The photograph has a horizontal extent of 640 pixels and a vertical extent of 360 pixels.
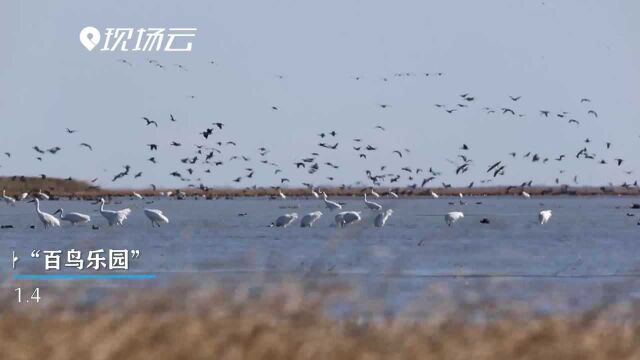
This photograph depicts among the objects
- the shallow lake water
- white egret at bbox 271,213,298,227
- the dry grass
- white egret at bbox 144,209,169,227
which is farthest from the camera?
white egret at bbox 271,213,298,227

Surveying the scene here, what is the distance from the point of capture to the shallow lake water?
15320 millimetres

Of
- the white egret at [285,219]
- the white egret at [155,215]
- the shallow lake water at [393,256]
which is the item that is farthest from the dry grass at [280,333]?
the white egret at [285,219]

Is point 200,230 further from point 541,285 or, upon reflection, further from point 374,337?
point 374,337

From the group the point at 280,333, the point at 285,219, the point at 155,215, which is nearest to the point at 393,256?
the point at 155,215

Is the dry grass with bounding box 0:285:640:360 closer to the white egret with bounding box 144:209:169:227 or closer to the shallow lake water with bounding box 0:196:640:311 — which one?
the shallow lake water with bounding box 0:196:640:311

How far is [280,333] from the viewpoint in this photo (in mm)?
10023

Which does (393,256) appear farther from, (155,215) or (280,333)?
(280,333)

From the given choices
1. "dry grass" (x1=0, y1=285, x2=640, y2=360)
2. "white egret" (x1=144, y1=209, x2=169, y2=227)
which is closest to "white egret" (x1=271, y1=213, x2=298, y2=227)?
"white egret" (x1=144, y1=209, x2=169, y2=227)

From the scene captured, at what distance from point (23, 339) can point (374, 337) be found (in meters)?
2.49

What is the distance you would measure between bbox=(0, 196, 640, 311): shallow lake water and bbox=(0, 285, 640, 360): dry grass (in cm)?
60

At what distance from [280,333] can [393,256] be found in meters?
21.9

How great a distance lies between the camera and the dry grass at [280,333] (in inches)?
369

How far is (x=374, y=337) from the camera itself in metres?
10.3

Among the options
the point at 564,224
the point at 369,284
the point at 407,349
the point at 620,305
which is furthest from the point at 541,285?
the point at 564,224
